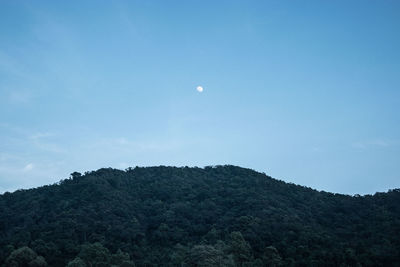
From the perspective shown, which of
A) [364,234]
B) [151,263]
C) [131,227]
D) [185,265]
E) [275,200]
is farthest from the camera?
[275,200]

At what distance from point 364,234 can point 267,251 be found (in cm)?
1818

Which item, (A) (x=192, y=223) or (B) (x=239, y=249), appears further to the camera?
(A) (x=192, y=223)

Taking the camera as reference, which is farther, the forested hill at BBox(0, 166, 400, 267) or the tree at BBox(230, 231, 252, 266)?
the tree at BBox(230, 231, 252, 266)

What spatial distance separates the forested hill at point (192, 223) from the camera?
1959 inches

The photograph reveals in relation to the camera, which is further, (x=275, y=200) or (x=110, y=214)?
(x=275, y=200)

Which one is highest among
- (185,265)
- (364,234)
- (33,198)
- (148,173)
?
(148,173)

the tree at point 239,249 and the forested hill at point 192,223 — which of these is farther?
the tree at point 239,249

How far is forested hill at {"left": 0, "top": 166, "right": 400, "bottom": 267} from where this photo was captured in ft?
163

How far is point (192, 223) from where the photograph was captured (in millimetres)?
67000

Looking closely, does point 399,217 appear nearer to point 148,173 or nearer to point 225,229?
point 225,229

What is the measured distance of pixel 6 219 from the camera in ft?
214

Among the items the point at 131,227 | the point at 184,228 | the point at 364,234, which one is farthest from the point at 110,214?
the point at 364,234

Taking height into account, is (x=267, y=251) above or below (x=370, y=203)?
below

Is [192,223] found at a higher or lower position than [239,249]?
higher
